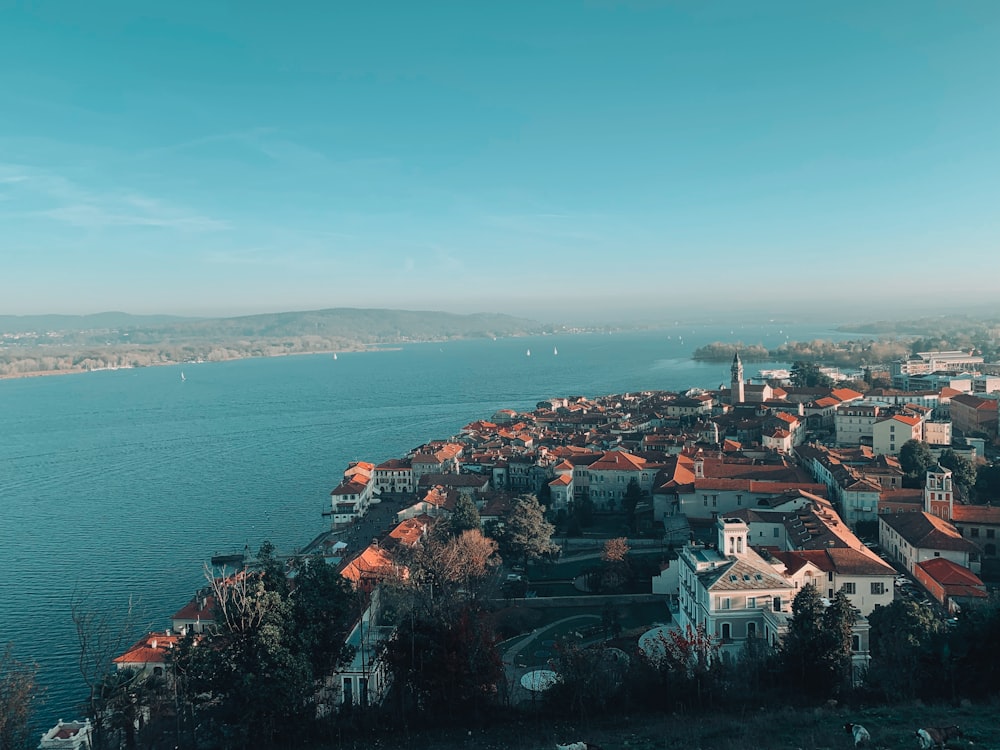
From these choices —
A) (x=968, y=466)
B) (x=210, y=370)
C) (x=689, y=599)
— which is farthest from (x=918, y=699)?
(x=210, y=370)

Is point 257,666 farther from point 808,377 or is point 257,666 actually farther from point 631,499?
point 808,377

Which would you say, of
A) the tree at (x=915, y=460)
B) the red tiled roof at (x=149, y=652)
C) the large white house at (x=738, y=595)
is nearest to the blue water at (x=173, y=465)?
the red tiled roof at (x=149, y=652)

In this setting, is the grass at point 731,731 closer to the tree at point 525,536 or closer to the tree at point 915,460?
the tree at point 525,536

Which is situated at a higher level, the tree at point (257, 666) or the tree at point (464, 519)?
the tree at point (257, 666)

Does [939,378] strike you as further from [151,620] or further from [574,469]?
[151,620]

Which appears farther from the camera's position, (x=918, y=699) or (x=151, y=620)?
(x=151, y=620)

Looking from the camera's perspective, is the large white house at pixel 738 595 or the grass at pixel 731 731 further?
the large white house at pixel 738 595

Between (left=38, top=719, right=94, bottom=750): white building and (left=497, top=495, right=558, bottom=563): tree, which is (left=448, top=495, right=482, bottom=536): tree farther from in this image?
(left=38, top=719, right=94, bottom=750): white building

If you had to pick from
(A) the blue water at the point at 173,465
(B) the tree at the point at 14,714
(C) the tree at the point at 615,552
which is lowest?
(A) the blue water at the point at 173,465
